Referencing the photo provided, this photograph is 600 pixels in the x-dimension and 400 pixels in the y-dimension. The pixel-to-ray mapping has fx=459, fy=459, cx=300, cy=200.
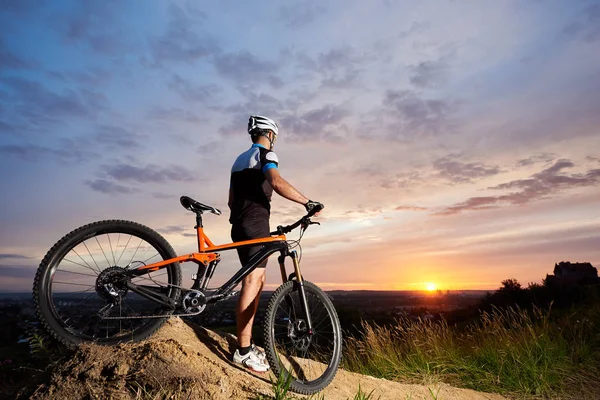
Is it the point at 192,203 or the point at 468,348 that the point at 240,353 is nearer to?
the point at 192,203

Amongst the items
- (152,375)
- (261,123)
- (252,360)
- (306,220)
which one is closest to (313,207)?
(306,220)

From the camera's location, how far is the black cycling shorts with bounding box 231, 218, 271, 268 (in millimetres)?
4953

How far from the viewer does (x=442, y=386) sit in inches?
260

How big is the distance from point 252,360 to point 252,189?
1851mm

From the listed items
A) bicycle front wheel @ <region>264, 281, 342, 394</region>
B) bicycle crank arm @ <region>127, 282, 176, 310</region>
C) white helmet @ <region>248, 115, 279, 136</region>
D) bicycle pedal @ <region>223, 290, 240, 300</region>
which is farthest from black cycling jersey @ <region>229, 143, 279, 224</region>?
bicycle crank arm @ <region>127, 282, 176, 310</region>

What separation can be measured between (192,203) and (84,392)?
1.96 metres

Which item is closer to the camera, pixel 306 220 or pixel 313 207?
pixel 313 207

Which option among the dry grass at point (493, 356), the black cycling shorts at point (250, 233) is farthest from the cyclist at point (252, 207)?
the dry grass at point (493, 356)

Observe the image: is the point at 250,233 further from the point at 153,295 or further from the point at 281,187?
the point at 153,295

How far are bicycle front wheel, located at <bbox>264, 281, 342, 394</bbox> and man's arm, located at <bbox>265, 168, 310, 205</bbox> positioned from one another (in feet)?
3.26

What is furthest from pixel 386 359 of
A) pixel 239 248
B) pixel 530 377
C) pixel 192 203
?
pixel 192 203

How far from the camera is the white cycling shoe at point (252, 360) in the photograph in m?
4.93

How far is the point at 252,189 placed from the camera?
16.6 feet

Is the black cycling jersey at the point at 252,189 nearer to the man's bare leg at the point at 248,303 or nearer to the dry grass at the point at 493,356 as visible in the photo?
the man's bare leg at the point at 248,303
